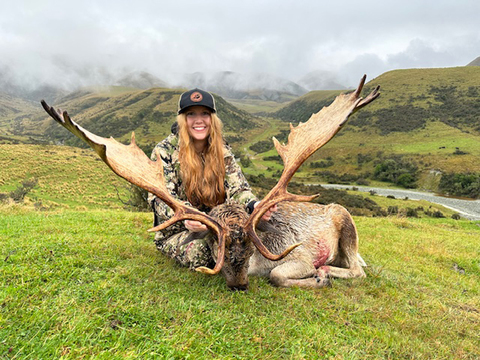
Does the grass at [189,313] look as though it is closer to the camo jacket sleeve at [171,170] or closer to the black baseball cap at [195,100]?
the camo jacket sleeve at [171,170]

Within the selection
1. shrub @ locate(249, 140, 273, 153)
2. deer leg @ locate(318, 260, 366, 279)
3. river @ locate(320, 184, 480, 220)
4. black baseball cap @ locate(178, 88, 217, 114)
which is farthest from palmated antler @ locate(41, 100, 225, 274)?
shrub @ locate(249, 140, 273, 153)

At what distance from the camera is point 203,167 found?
17.6 feet

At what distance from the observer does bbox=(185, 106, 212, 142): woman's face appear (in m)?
5.23

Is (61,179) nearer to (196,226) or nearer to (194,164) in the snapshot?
(194,164)

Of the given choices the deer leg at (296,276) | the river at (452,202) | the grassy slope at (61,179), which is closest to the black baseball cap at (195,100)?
the deer leg at (296,276)

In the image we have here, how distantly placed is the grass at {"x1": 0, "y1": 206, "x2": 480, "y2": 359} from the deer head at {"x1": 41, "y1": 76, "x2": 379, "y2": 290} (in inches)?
24.3

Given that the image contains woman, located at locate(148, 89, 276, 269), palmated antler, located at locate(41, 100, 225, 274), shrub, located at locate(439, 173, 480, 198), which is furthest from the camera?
shrub, located at locate(439, 173, 480, 198)

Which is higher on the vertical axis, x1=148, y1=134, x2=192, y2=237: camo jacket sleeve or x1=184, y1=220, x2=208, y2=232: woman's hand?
x1=148, y1=134, x2=192, y2=237: camo jacket sleeve

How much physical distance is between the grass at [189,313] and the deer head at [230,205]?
62 centimetres

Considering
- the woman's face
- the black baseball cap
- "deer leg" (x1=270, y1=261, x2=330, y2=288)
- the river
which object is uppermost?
the black baseball cap

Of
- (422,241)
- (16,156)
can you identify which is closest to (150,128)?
(16,156)

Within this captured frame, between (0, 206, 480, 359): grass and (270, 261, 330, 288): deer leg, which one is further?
(270, 261, 330, 288): deer leg

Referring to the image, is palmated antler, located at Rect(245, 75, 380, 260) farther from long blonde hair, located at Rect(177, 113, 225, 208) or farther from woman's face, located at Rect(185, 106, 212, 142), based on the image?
woman's face, located at Rect(185, 106, 212, 142)

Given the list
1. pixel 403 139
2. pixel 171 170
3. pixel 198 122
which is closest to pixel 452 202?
pixel 403 139
